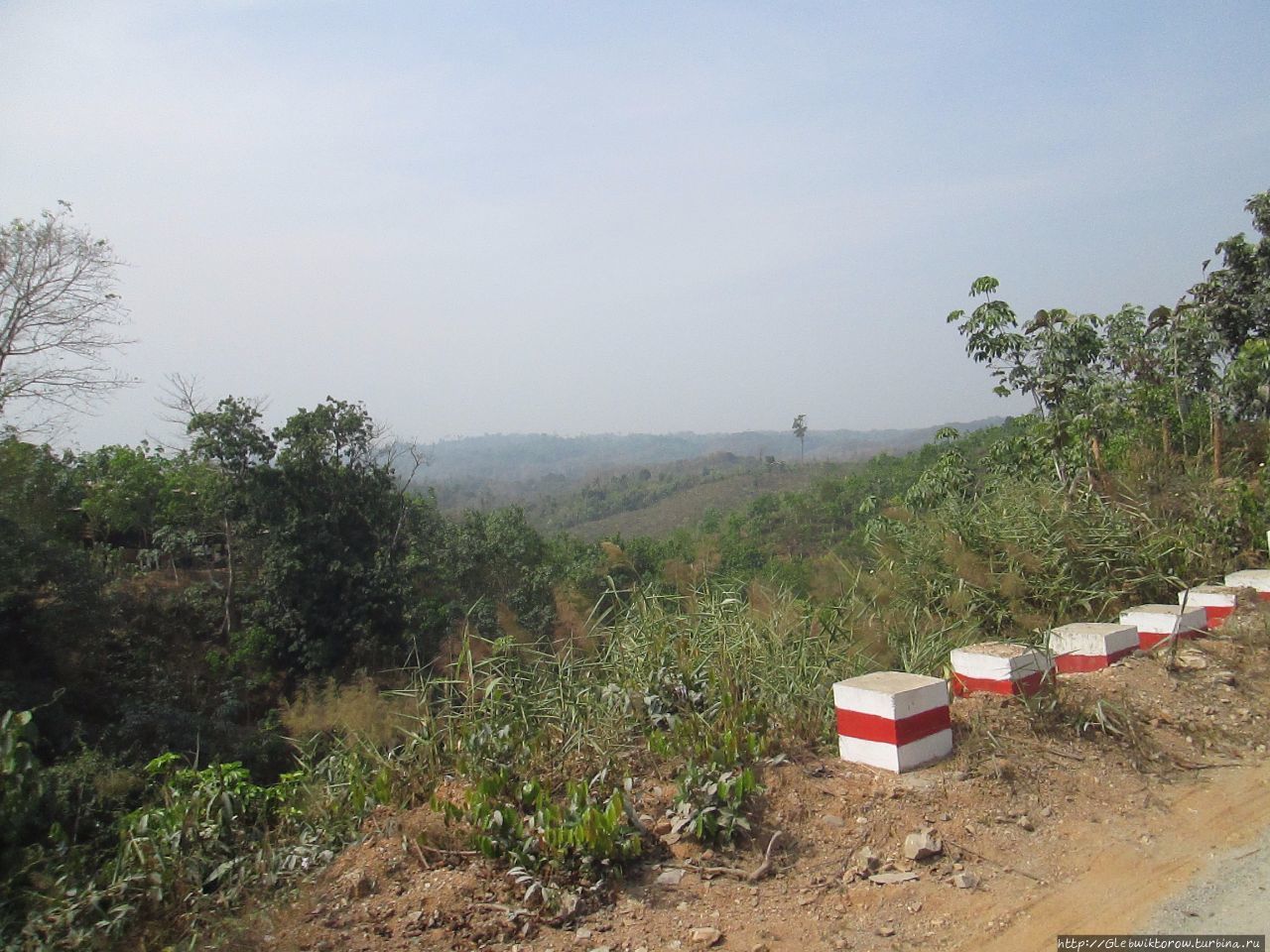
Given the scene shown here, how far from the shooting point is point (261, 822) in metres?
4.23

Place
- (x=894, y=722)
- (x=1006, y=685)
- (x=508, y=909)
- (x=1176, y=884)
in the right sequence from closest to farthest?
1. (x=508, y=909)
2. (x=1176, y=884)
3. (x=894, y=722)
4. (x=1006, y=685)

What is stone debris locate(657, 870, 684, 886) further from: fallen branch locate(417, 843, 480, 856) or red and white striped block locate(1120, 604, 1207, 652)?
red and white striped block locate(1120, 604, 1207, 652)

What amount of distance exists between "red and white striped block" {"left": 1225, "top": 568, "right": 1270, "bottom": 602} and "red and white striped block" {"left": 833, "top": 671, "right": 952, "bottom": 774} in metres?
3.87

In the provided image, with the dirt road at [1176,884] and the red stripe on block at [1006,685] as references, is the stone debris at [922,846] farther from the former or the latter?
the red stripe on block at [1006,685]

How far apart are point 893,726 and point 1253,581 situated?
4474mm

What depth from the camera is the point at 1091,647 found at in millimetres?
5566

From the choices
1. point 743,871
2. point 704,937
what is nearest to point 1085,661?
point 743,871

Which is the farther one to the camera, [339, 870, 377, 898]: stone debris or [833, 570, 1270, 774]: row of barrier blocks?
[833, 570, 1270, 774]: row of barrier blocks

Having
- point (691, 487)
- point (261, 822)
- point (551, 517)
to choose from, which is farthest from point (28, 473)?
point (691, 487)

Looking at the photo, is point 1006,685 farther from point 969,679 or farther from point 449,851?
point 449,851

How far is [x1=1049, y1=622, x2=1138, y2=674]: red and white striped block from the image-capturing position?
5531 millimetres

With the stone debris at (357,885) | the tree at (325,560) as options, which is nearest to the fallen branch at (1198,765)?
the stone debris at (357,885)

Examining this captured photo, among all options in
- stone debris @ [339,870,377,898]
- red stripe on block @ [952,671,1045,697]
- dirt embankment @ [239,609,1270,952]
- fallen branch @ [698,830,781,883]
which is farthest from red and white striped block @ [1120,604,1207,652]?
stone debris @ [339,870,377,898]

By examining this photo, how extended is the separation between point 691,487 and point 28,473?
6165 cm
